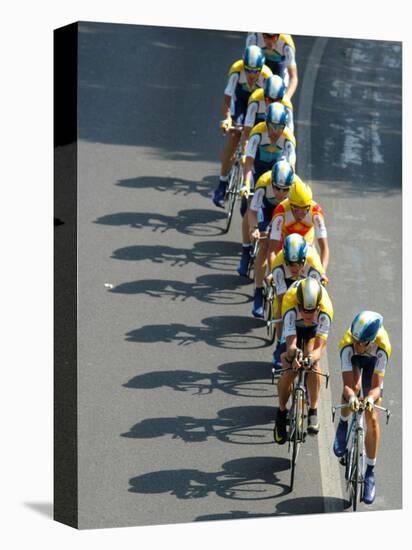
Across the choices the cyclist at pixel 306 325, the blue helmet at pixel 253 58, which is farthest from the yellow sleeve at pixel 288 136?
the cyclist at pixel 306 325

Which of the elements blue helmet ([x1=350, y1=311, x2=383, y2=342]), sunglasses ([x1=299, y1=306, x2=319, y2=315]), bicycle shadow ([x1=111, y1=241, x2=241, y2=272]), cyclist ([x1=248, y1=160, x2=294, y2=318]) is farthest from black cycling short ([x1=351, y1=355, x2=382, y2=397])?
bicycle shadow ([x1=111, y1=241, x2=241, y2=272])

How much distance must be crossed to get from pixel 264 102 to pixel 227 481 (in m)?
4.61

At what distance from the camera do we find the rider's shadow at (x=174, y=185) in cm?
2069

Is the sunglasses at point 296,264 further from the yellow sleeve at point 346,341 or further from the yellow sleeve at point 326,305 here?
the yellow sleeve at point 346,341

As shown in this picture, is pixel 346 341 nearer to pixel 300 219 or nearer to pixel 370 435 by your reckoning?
pixel 370 435

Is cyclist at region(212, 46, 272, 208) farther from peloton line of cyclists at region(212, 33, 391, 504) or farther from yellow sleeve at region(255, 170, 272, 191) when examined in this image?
yellow sleeve at region(255, 170, 272, 191)

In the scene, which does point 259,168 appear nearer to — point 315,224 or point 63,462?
point 315,224

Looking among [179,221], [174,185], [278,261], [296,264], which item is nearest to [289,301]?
[296,264]

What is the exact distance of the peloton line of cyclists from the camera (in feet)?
63.3

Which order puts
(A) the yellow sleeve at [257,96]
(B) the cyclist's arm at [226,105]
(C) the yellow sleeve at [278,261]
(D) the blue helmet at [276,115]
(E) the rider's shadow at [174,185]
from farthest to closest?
(B) the cyclist's arm at [226,105], (A) the yellow sleeve at [257,96], (D) the blue helmet at [276,115], (E) the rider's shadow at [174,185], (C) the yellow sleeve at [278,261]

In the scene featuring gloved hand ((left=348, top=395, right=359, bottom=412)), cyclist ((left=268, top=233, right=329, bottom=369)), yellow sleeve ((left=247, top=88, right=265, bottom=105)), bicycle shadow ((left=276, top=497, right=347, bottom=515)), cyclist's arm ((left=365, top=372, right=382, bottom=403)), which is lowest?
bicycle shadow ((left=276, top=497, right=347, bottom=515))

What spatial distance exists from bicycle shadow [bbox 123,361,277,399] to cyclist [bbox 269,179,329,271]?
114 cm

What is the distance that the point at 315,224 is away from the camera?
2034cm

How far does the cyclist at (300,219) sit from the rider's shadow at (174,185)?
1244mm
